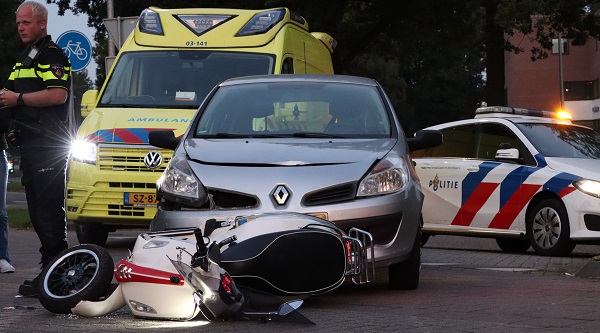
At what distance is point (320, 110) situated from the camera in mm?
9977

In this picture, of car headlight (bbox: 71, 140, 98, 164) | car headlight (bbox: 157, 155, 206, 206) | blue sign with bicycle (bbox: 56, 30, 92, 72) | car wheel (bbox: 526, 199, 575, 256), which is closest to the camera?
car headlight (bbox: 157, 155, 206, 206)

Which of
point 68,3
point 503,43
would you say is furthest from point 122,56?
point 68,3

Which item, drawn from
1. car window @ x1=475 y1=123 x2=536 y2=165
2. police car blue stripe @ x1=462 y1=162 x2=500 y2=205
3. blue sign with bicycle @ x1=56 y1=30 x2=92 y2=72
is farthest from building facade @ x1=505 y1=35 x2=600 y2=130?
police car blue stripe @ x1=462 y1=162 x2=500 y2=205

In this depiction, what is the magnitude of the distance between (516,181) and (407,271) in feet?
19.1

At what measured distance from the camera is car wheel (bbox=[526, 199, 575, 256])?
14.4 metres

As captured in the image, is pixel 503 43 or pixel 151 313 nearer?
pixel 151 313

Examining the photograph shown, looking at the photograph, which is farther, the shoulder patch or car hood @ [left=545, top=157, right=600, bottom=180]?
car hood @ [left=545, top=157, right=600, bottom=180]

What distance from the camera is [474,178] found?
15680mm

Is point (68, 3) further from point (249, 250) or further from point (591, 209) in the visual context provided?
point (249, 250)

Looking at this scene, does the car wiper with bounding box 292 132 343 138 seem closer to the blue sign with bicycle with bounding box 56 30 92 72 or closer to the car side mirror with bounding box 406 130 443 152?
the car side mirror with bounding box 406 130 443 152

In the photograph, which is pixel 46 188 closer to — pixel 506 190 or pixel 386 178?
pixel 386 178

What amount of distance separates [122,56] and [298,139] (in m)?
5.89

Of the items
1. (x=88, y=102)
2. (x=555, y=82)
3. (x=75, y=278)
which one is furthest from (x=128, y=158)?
(x=555, y=82)

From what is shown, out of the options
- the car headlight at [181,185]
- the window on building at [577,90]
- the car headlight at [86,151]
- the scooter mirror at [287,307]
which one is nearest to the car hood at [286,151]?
the car headlight at [181,185]
